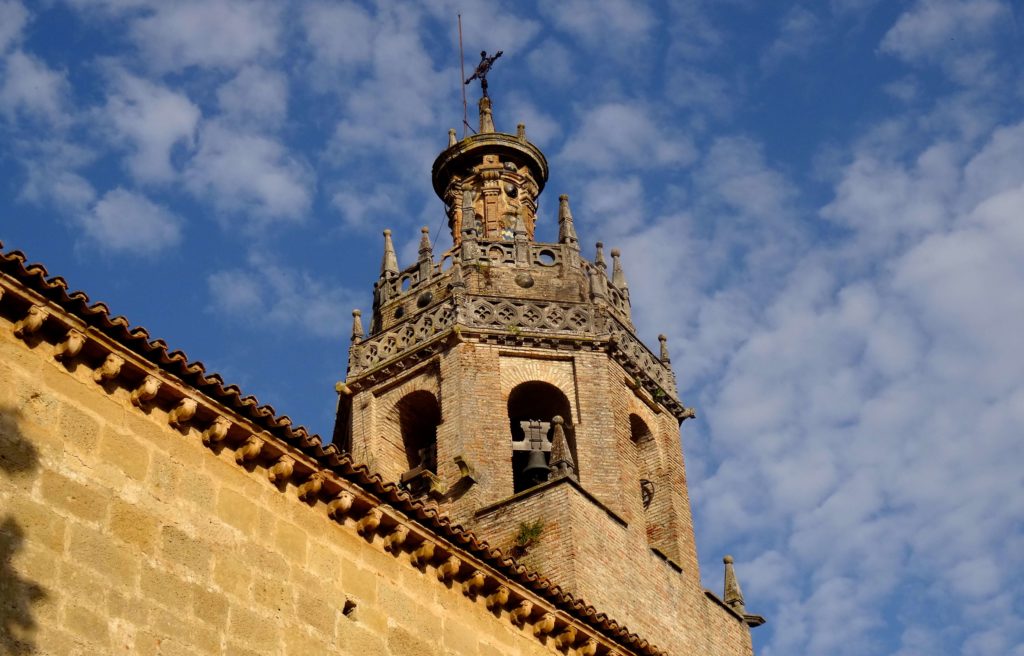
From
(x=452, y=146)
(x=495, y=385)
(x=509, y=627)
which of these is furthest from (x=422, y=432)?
(x=509, y=627)

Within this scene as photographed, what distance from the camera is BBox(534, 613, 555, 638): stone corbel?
13.4 m

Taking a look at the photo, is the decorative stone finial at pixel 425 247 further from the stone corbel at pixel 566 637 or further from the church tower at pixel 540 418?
the stone corbel at pixel 566 637

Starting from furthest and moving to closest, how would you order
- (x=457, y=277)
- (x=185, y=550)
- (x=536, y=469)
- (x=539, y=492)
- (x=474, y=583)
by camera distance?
(x=457, y=277)
(x=536, y=469)
(x=539, y=492)
(x=474, y=583)
(x=185, y=550)

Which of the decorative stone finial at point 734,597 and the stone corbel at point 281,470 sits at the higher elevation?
the decorative stone finial at point 734,597

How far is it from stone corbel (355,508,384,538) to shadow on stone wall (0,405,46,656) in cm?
298

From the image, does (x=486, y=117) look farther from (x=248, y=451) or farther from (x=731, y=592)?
(x=248, y=451)

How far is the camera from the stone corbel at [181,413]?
1091 cm

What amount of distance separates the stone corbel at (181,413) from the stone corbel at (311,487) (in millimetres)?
1163

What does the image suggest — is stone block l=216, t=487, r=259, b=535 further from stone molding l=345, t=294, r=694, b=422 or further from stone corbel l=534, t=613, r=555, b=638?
stone molding l=345, t=294, r=694, b=422

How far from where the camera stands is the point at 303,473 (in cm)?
1170

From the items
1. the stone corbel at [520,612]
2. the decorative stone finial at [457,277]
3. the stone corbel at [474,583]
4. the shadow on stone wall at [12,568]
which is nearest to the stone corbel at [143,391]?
the shadow on stone wall at [12,568]

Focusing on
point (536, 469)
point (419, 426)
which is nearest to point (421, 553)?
point (536, 469)

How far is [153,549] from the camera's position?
33.5 ft

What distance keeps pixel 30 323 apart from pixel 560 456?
36.3 ft
